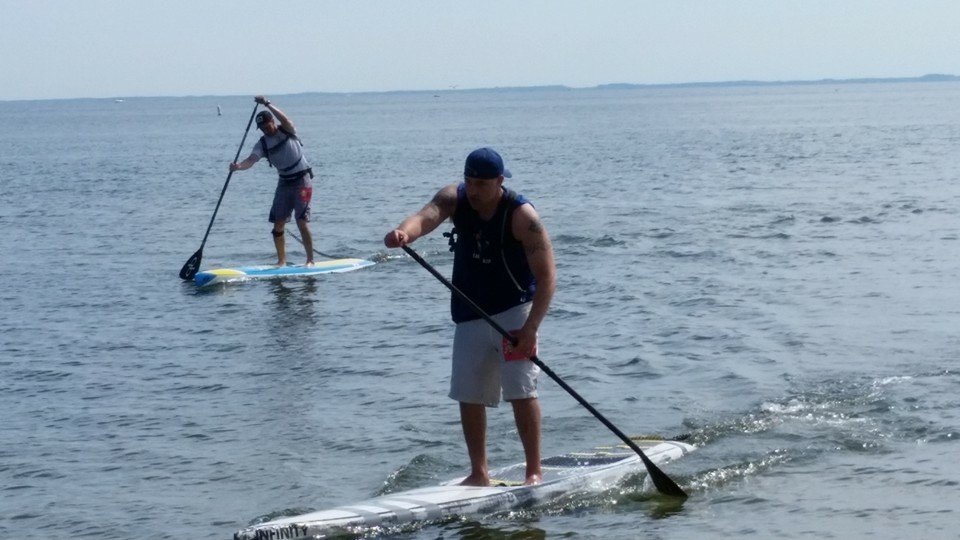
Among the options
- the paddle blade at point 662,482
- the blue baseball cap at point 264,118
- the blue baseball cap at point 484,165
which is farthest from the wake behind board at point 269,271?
the blue baseball cap at point 484,165

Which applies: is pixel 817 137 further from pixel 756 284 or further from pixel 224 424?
pixel 224 424

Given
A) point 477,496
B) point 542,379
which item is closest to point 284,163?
point 542,379

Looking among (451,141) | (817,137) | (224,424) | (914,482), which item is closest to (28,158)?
(451,141)

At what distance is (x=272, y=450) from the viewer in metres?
10.1

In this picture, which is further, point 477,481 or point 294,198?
point 294,198

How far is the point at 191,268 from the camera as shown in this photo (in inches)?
755

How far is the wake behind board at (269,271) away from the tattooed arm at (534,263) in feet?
36.1

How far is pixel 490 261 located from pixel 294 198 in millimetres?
10377

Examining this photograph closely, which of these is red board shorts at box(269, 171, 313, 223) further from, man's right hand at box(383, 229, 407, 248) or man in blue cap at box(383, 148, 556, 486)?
man's right hand at box(383, 229, 407, 248)

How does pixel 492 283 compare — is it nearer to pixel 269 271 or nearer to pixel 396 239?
pixel 396 239

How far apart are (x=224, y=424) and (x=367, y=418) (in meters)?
1.15

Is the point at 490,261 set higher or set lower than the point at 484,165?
lower

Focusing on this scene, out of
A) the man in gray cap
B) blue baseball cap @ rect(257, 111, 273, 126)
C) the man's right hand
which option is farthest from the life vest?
the man's right hand

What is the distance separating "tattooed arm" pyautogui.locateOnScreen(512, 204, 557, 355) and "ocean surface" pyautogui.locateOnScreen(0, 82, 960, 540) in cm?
122
